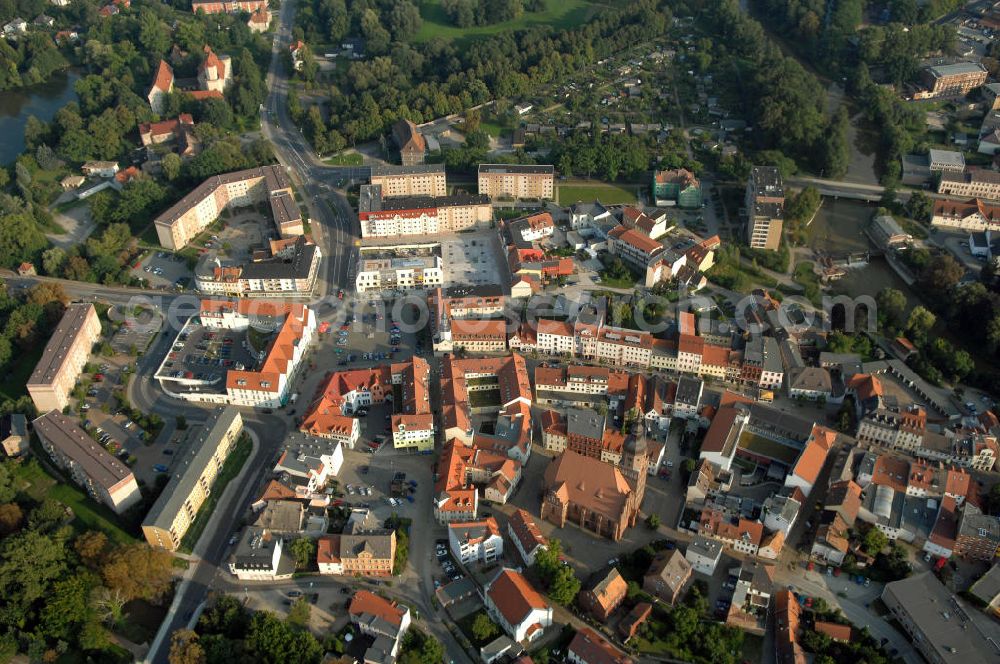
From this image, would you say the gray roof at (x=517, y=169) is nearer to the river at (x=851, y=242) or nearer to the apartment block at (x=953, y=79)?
the river at (x=851, y=242)

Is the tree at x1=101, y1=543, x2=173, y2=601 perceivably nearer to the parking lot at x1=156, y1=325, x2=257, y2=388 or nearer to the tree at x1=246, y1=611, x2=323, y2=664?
the tree at x1=246, y1=611, x2=323, y2=664

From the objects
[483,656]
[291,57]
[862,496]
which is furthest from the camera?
[291,57]

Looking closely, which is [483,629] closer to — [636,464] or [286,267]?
[636,464]

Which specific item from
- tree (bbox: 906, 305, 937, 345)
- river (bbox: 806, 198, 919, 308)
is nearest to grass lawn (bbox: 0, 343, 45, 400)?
river (bbox: 806, 198, 919, 308)

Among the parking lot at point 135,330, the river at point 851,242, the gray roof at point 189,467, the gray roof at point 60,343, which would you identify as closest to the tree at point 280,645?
the gray roof at point 189,467

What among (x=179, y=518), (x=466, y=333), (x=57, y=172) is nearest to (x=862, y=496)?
(x=466, y=333)

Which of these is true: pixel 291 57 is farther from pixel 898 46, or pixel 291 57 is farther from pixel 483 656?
pixel 483 656

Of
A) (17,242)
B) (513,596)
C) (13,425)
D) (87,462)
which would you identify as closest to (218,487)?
(87,462)
